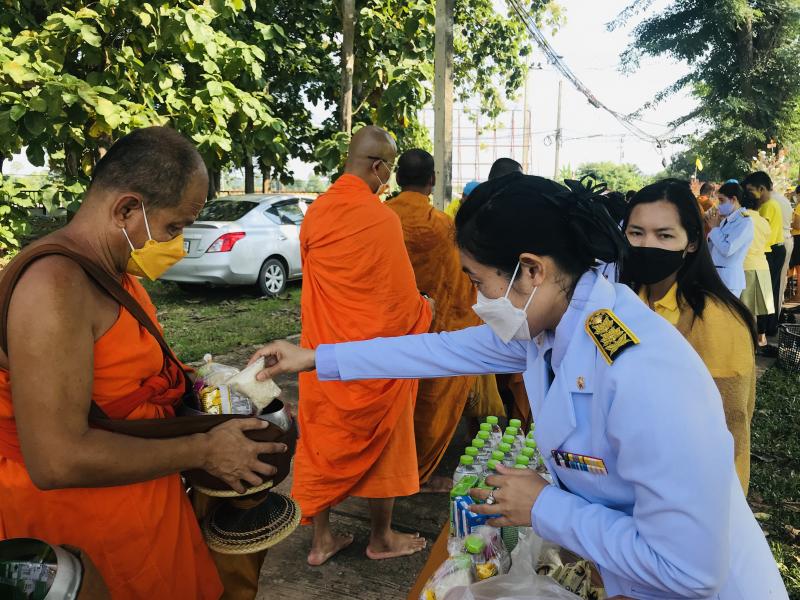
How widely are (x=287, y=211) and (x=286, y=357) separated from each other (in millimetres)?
8507

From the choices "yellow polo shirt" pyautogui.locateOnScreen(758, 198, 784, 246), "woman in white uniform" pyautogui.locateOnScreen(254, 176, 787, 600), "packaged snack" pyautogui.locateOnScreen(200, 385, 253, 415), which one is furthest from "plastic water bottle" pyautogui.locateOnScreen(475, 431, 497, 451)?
"yellow polo shirt" pyautogui.locateOnScreen(758, 198, 784, 246)

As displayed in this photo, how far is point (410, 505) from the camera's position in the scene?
342 centimetres

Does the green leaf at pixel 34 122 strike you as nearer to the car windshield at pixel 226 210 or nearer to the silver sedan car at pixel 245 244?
the silver sedan car at pixel 245 244

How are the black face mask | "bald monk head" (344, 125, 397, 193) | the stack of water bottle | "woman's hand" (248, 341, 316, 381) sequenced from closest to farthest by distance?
the stack of water bottle → "woman's hand" (248, 341, 316, 381) → the black face mask → "bald monk head" (344, 125, 397, 193)

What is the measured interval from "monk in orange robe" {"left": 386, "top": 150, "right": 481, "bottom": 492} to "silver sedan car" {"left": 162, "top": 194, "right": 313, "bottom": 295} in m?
5.35

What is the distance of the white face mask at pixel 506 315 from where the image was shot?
1322 millimetres

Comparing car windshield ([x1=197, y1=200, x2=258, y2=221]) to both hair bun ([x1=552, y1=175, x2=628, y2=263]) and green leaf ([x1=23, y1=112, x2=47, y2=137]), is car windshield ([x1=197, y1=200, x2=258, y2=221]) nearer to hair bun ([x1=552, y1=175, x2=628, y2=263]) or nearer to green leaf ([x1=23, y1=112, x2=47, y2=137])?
green leaf ([x1=23, y1=112, x2=47, y2=137])

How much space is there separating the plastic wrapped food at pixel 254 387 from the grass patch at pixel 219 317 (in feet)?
14.9

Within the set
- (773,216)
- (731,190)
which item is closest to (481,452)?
(731,190)

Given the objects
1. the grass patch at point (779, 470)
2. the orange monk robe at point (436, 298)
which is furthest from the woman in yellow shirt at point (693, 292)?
the orange monk robe at point (436, 298)

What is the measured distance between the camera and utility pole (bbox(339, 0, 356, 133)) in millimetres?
6758

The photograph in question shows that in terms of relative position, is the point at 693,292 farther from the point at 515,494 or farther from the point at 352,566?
the point at 352,566

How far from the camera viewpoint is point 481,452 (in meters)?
2.32

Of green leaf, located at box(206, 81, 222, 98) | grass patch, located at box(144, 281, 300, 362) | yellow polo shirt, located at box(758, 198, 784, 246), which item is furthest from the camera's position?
yellow polo shirt, located at box(758, 198, 784, 246)
